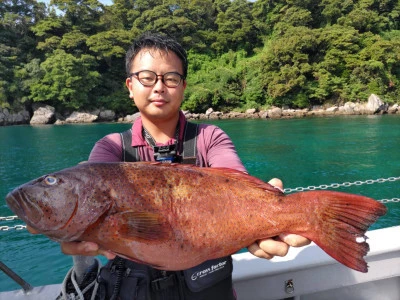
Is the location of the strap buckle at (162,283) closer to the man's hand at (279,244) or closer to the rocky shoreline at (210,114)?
the man's hand at (279,244)

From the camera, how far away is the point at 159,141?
2.58m

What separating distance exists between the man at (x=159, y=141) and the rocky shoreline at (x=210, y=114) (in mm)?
49751

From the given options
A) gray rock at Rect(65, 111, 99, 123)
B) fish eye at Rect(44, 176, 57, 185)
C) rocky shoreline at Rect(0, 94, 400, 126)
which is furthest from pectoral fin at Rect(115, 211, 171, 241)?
gray rock at Rect(65, 111, 99, 123)

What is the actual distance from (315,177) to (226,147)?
1346 centimetres

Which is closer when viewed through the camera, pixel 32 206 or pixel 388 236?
pixel 32 206

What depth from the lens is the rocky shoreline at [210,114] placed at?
4975 centimetres

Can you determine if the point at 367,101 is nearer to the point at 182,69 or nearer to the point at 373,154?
the point at 373,154

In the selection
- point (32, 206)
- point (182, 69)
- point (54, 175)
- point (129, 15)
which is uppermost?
point (129, 15)

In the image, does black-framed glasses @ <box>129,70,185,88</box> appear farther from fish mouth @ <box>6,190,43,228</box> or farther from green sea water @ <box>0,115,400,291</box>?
green sea water @ <box>0,115,400,291</box>

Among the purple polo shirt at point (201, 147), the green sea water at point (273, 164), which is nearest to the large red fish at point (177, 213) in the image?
the purple polo shirt at point (201, 147)

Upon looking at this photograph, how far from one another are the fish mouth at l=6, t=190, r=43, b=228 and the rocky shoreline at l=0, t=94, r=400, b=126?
50758 mm

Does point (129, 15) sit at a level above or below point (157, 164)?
above

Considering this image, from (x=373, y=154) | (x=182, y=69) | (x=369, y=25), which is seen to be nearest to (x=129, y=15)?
(x=369, y=25)

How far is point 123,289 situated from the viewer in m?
2.07
